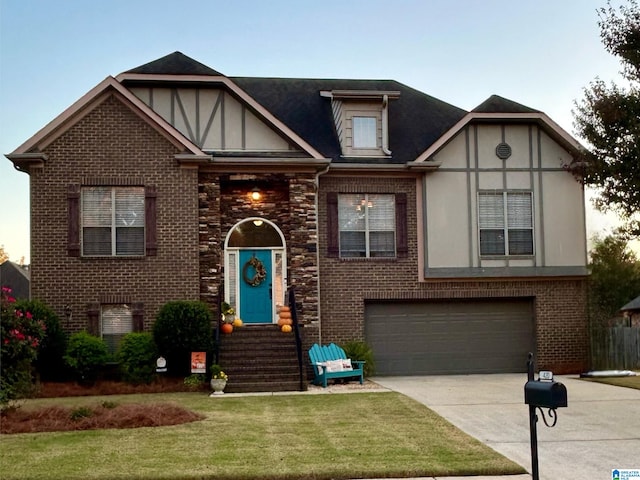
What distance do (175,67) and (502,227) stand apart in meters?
9.49

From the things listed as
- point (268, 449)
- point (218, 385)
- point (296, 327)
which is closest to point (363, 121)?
point (296, 327)

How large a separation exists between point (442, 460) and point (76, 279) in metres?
12.5

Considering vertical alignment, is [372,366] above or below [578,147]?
below

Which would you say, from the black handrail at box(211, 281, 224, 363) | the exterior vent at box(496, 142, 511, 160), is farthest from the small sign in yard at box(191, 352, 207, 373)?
the exterior vent at box(496, 142, 511, 160)

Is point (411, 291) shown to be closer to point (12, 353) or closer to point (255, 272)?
point (255, 272)

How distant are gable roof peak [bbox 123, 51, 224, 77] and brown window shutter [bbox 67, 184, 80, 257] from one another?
136 inches

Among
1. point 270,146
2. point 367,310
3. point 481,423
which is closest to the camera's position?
point 481,423

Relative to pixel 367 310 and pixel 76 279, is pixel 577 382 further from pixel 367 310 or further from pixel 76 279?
pixel 76 279

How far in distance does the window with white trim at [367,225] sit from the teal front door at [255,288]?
2.17 metres

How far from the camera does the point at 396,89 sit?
84.3ft

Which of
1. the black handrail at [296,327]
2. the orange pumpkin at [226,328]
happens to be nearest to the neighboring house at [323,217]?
the black handrail at [296,327]

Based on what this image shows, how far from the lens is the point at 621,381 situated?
63.7 feet

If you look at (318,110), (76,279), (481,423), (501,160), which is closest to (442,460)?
(481,423)

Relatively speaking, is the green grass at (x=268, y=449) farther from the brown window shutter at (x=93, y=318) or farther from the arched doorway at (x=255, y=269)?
the arched doorway at (x=255, y=269)
